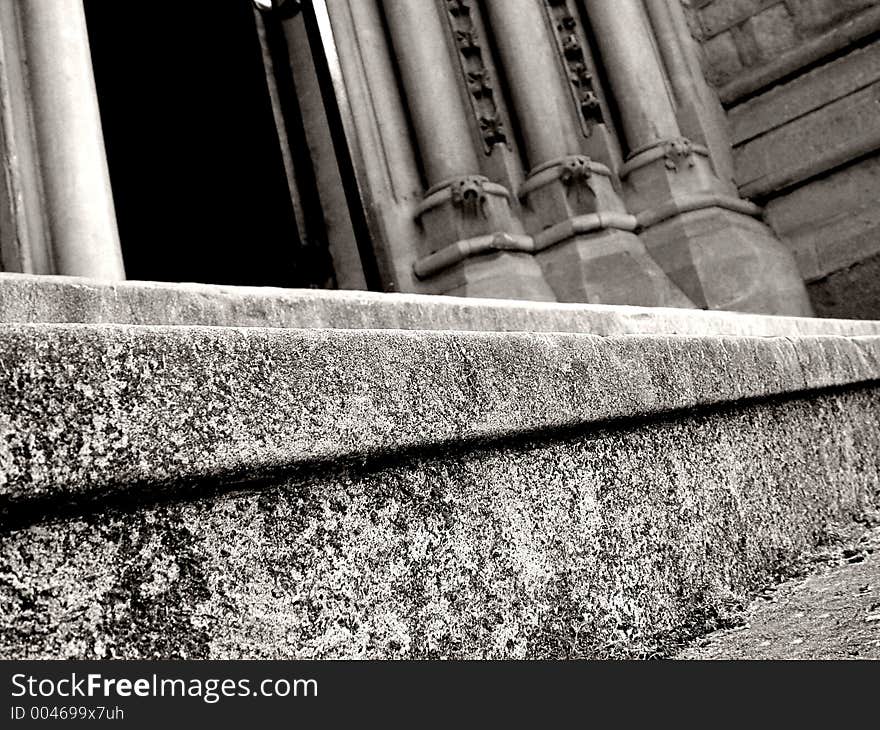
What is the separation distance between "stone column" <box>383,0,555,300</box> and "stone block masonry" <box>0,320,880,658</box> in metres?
2.36

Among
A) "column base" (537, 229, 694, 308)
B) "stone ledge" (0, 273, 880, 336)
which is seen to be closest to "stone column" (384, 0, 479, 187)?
"column base" (537, 229, 694, 308)

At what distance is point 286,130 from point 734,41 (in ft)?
8.11

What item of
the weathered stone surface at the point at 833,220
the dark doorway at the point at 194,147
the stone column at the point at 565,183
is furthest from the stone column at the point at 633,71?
the dark doorway at the point at 194,147

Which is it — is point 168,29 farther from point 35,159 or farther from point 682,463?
point 682,463

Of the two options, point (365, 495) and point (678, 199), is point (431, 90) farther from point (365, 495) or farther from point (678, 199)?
point (365, 495)

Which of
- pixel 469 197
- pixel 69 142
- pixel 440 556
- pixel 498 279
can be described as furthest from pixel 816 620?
pixel 469 197

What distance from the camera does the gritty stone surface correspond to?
0.66 m

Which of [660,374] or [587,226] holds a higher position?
[587,226]

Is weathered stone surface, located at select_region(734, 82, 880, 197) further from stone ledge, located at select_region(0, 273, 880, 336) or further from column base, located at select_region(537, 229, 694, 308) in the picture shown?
stone ledge, located at select_region(0, 273, 880, 336)

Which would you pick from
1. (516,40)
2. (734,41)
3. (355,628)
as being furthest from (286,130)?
(355,628)

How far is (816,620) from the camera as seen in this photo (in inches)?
39.7

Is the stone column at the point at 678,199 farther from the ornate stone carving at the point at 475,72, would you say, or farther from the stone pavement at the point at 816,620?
the stone pavement at the point at 816,620

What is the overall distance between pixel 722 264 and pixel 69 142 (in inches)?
106

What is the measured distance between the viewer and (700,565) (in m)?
1.21
